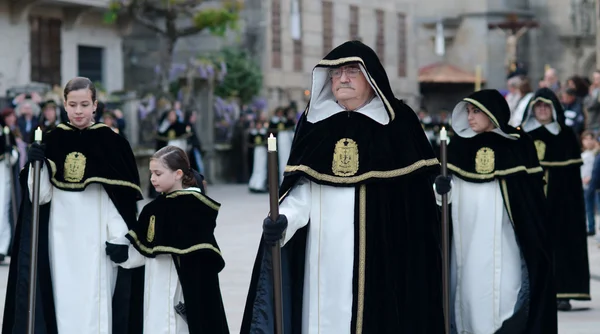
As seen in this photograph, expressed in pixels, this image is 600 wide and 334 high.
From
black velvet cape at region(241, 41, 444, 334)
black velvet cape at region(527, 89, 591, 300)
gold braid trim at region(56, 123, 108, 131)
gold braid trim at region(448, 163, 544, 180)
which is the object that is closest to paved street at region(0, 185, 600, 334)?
black velvet cape at region(527, 89, 591, 300)

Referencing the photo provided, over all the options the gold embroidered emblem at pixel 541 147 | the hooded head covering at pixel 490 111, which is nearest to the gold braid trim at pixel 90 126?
the hooded head covering at pixel 490 111

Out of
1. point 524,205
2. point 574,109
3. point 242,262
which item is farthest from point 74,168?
point 574,109

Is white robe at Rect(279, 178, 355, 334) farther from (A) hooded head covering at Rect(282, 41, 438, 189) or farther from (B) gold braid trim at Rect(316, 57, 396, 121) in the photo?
(B) gold braid trim at Rect(316, 57, 396, 121)

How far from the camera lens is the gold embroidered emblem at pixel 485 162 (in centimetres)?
898

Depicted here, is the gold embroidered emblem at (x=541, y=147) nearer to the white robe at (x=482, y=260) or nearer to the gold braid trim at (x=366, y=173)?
the white robe at (x=482, y=260)

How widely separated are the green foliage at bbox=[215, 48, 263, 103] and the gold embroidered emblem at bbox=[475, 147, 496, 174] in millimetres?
24482

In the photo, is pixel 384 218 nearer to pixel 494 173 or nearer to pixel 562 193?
pixel 494 173

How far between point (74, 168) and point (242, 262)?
6788 mm

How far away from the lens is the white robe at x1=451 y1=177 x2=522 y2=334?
887 centimetres

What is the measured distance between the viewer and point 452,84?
5225 cm

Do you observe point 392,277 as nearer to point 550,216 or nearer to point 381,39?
point 550,216

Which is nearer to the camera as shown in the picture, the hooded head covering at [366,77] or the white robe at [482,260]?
the hooded head covering at [366,77]

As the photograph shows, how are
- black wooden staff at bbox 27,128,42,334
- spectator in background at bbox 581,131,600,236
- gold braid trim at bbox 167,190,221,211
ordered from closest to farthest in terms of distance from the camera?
black wooden staff at bbox 27,128,42,334 < gold braid trim at bbox 167,190,221,211 < spectator in background at bbox 581,131,600,236

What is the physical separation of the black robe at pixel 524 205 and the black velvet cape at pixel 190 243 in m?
2.10
